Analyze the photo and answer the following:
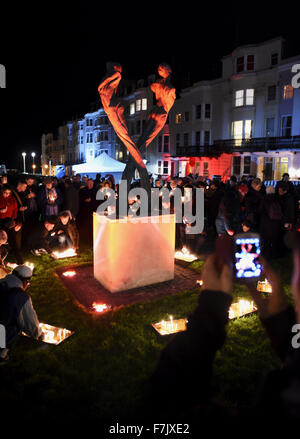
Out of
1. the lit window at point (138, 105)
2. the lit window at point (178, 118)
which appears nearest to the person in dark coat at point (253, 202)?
the lit window at point (178, 118)

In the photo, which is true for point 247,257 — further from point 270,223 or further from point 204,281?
point 270,223

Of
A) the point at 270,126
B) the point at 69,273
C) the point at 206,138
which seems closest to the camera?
the point at 69,273

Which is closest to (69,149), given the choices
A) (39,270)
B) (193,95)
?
(193,95)

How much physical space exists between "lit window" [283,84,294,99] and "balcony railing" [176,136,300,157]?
3.45 m

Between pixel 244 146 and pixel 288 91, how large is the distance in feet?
17.6

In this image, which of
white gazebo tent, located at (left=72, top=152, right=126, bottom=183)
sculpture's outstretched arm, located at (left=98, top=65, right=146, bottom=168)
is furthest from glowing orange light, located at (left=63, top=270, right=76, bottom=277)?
white gazebo tent, located at (left=72, top=152, right=126, bottom=183)

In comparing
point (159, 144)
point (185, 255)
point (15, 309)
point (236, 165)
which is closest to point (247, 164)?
point (236, 165)

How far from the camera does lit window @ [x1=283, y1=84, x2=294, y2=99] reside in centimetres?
2524

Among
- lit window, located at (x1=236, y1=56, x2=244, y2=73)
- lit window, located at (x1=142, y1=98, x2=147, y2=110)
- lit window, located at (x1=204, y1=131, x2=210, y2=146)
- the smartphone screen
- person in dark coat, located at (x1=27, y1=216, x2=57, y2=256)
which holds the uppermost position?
lit window, located at (x1=236, y1=56, x2=244, y2=73)

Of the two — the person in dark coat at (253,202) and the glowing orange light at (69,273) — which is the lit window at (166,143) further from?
the glowing orange light at (69,273)

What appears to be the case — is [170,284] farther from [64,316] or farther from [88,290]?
[64,316]

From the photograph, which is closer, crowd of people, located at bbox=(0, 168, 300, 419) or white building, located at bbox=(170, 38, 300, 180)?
crowd of people, located at bbox=(0, 168, 300, 419)

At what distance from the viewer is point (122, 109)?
20.3 feet

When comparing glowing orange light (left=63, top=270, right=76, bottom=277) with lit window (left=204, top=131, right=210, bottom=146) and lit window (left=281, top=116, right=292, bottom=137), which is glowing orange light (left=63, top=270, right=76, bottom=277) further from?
lit window (left=204, top=131, right=210, bottom=146)
